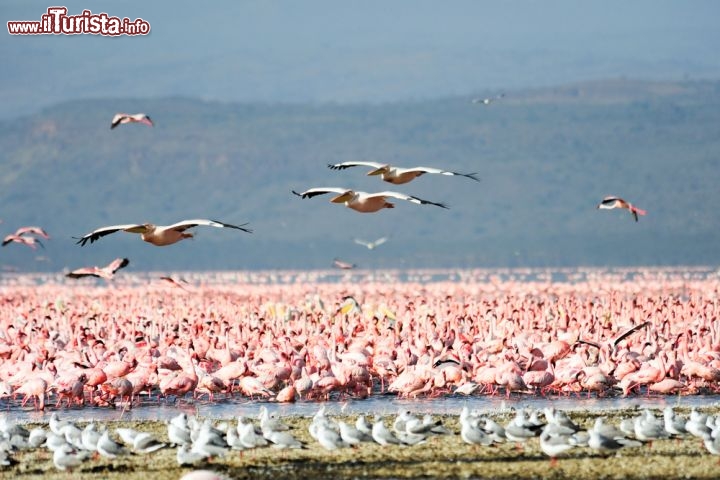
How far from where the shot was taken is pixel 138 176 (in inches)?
5143

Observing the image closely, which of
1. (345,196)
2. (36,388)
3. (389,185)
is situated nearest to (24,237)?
(36,388)

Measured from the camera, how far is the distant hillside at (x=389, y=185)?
111 meters

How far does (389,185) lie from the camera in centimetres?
13238

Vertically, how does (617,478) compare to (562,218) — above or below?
below

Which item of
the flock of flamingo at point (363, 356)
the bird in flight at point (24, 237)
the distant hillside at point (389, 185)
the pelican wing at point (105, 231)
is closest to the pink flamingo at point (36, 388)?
the flock of flamingo at point (363, 356)

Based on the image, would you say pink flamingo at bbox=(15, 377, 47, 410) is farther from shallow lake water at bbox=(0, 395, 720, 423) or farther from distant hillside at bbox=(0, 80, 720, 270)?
distant hillside at bbox=(0, 80, 720, 270)

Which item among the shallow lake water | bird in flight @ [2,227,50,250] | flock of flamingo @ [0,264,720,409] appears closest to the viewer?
the shallow lake water

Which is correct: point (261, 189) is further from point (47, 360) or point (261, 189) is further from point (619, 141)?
point (47, 360)

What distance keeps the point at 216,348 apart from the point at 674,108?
118 metres

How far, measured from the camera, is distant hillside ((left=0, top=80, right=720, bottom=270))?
110625mm

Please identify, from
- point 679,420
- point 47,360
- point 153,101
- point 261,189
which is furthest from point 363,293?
point 153,101

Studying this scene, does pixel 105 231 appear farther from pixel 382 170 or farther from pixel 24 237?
pixel 24 237

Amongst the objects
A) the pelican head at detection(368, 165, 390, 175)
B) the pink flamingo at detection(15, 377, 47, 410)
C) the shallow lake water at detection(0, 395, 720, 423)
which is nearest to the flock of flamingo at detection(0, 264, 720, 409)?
the pink flamingo at detection(15, 377, 47, 410)

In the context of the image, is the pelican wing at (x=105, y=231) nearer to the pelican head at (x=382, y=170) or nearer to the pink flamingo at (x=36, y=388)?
the pink flamingo at (x=36, y=388)
